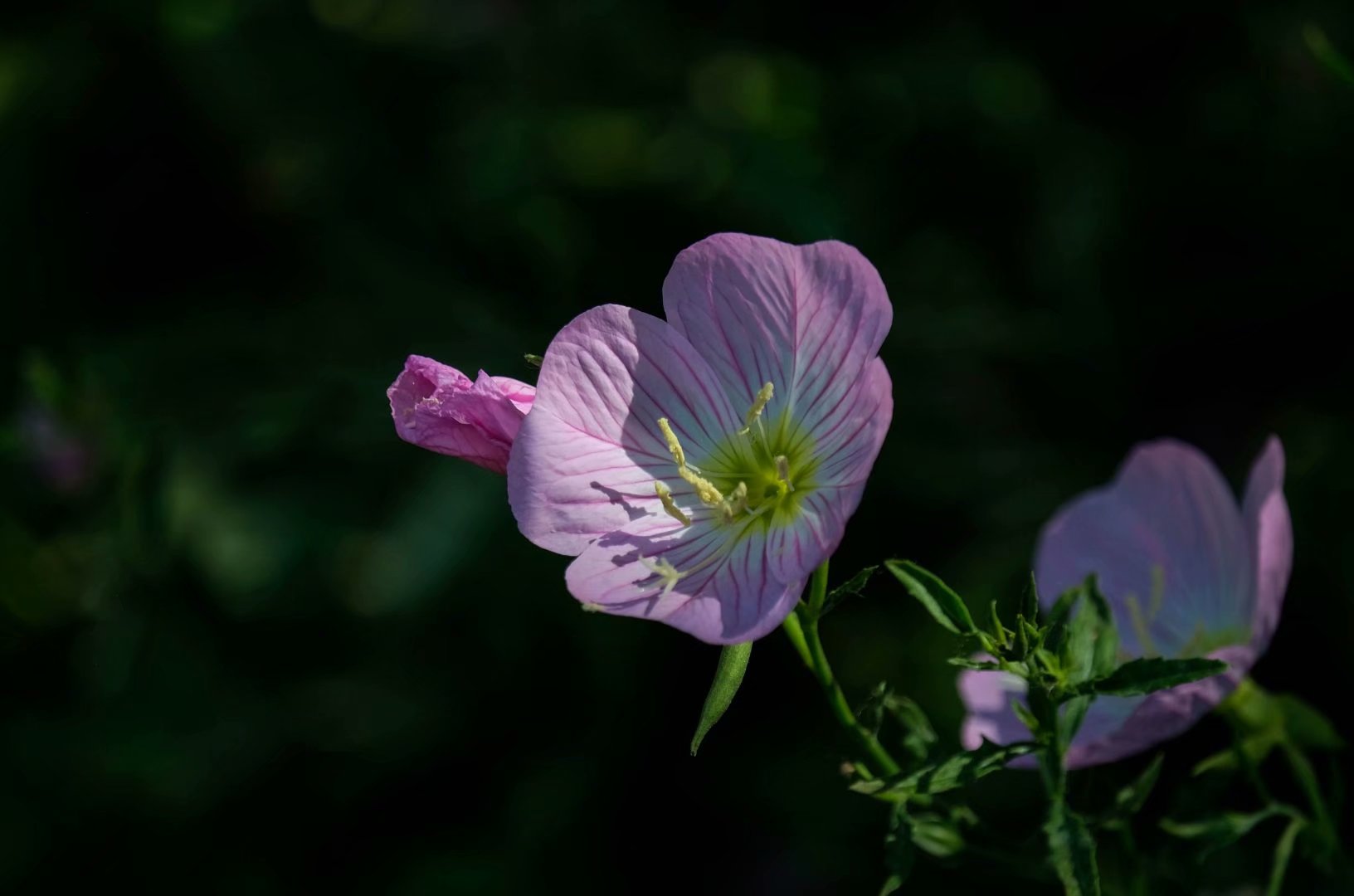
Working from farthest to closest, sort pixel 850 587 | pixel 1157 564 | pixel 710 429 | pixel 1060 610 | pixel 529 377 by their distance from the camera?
pixel 529 377 < pixel 1157 564 < pixel 710 429 < pixel 1060 610 < pixel 850 587

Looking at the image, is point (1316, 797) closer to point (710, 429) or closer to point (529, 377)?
point (710, 429)

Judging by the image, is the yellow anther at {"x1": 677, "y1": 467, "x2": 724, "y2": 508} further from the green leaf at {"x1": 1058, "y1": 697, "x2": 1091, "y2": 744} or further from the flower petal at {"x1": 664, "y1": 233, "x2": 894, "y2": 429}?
the green leaf at {"x1": 1058, "y1": 697, "x2": 1091, "y2": 744}

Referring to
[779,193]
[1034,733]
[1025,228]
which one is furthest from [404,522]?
[1034,733]

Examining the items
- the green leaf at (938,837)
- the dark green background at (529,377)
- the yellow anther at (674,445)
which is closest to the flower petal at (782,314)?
the yellow anther at (674,445)

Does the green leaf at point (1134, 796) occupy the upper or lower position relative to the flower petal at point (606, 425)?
lower

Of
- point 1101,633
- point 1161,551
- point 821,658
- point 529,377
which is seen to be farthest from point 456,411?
point 529,377

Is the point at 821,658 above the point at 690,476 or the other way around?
the other way around

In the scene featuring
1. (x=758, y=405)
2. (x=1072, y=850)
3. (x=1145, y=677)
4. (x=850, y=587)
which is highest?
(x=758, y=405)

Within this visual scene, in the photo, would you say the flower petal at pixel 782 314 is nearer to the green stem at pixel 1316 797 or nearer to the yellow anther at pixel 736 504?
the yellow anther at pixel 736 504
